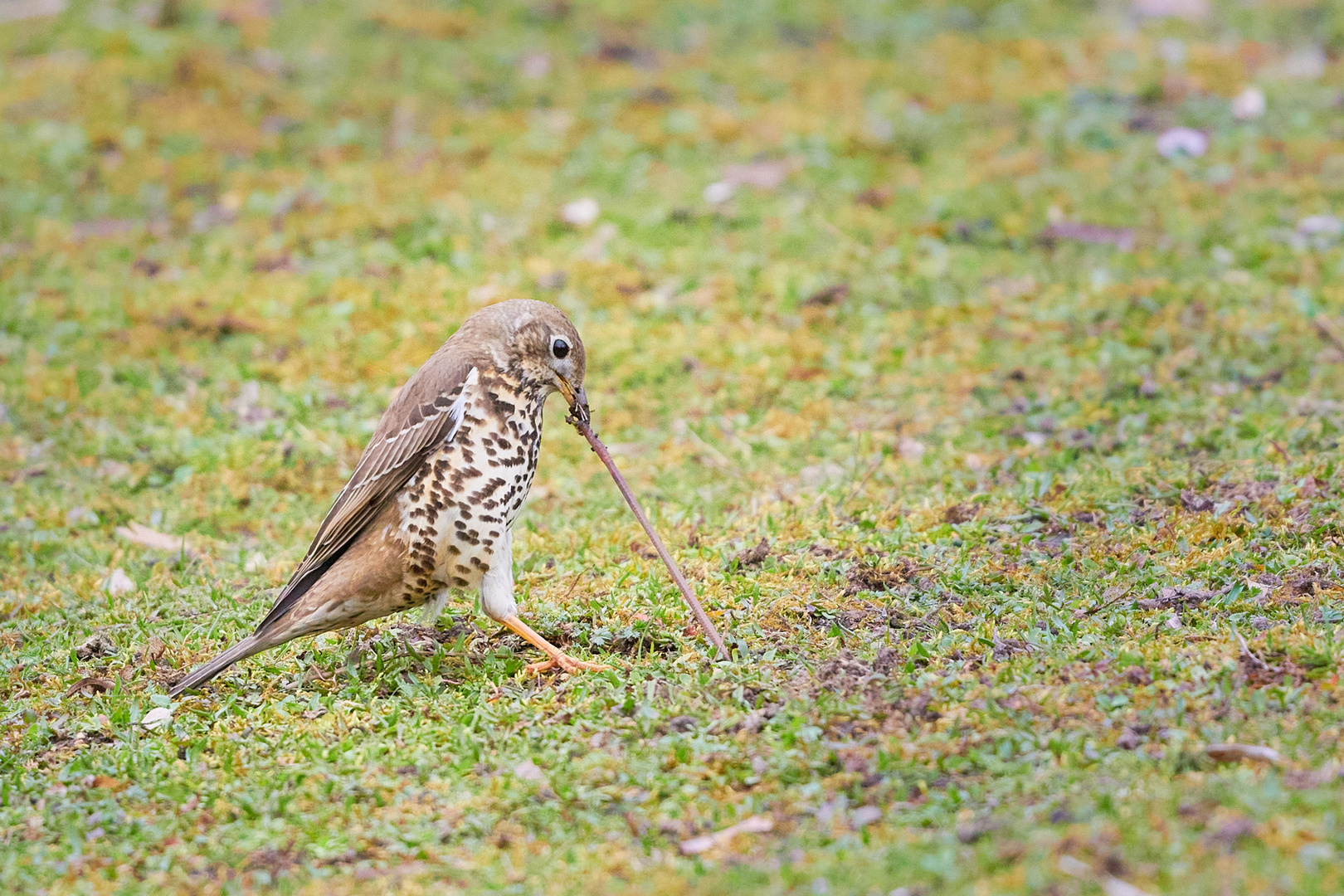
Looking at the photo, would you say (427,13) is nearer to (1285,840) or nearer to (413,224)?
(413,224)

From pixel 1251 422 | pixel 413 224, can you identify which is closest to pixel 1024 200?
pixel 1251 422

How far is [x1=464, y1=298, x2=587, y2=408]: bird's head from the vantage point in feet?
18.1

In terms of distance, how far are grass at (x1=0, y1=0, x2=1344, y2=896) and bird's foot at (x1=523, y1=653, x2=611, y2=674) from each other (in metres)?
0.08

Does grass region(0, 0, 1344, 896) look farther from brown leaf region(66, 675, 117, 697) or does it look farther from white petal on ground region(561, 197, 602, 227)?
white petal on ground region(561, 197, 602, 227)

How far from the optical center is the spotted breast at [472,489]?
543 cm

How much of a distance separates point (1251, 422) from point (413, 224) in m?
5.82

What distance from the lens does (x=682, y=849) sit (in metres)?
4.07

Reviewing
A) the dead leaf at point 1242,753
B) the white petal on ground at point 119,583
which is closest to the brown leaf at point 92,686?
the white petal on ground at point 119,583

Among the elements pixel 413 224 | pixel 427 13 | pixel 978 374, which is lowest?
pixel 978 374

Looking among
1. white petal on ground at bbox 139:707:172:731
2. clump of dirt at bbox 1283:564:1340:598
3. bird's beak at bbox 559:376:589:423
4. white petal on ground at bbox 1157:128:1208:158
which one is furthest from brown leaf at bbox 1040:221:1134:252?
white petal on ground at bbox 139:707:172:731

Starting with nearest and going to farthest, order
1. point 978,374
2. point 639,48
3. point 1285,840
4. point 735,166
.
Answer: point 1285,840, point 978,374, point 735,166, point 639,48

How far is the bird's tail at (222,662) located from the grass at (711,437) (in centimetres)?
10

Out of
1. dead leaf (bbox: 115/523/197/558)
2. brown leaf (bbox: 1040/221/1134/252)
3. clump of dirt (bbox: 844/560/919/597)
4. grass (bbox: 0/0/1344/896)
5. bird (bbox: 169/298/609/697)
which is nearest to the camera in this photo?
grass (bbox: 0/0/1344/896)

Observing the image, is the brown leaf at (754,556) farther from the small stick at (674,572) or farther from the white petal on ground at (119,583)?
the white petal on ground at (119,583)
